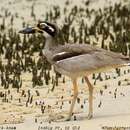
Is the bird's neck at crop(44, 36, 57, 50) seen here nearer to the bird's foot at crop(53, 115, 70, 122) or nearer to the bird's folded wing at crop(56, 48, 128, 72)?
the bird's folded wing at crop(56, 48, 128, 72)

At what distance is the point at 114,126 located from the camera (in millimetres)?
7609

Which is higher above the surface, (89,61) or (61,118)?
(89,61)

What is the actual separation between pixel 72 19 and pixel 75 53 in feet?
35.1

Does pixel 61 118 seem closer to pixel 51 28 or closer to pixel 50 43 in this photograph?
pixel 50 43

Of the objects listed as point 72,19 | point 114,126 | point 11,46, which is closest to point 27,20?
point 72,19

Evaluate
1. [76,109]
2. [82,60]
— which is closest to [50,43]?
[82,60]

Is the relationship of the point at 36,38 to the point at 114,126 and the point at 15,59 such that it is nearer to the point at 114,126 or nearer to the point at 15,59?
the point at 15,59

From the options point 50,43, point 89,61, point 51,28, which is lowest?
point 89,61

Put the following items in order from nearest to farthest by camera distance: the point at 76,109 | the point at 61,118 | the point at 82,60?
the point at 82,60 < the point at 61,118 < the point at 76,109

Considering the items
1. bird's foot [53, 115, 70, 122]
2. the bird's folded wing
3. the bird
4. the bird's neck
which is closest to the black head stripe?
the bird's neck

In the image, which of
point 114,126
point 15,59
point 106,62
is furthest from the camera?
point 15,59

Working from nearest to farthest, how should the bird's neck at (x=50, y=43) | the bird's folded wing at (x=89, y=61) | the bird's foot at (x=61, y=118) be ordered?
the bird's folded wing at (x=89, y=61) < the bird's foot at (x=61, y=118) < the bird's neck at (x=50, y=43)

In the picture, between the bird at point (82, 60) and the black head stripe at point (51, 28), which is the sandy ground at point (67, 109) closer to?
the bird at point (82, 60)

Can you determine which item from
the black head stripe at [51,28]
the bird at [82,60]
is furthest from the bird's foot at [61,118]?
the black head stripe at [51,28]
